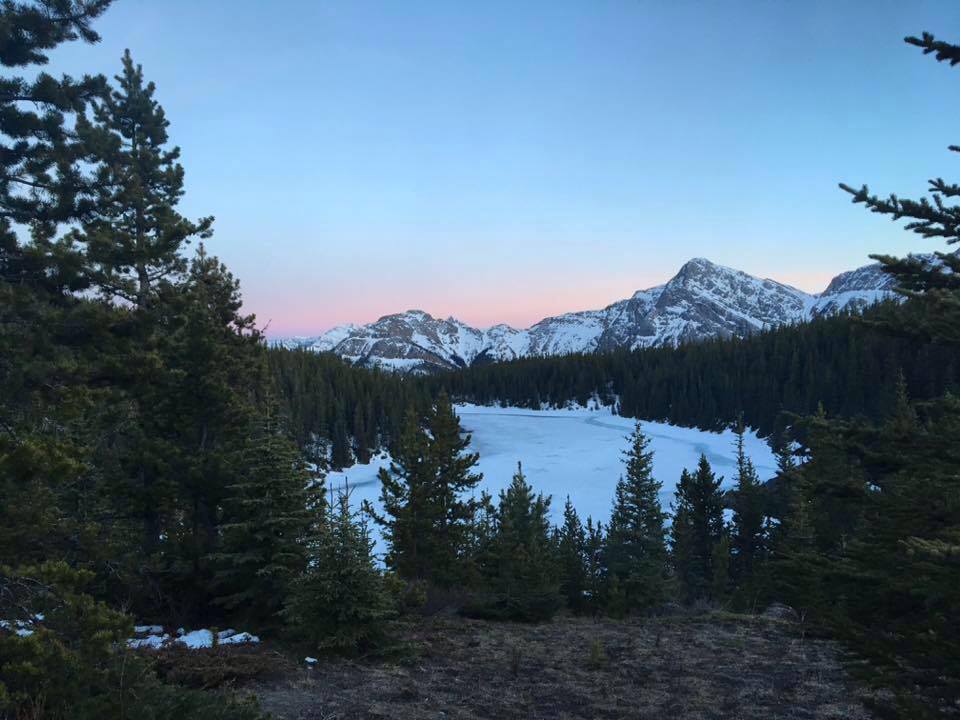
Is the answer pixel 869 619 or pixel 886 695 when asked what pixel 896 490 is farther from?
pixel 886 695

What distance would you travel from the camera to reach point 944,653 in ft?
14.1

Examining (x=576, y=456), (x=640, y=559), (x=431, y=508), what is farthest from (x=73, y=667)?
(x=576, y=456)

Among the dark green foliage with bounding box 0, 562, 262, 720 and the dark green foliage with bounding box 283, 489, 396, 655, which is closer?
the dark green foliage with bounding box 0, 562, 262, 720

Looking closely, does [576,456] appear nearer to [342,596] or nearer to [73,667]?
[342,596]

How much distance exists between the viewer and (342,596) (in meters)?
9.42

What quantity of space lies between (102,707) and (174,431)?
10.8 meters

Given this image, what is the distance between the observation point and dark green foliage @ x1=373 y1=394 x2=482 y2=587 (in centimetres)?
2073

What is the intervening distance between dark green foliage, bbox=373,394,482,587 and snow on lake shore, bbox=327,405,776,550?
18916 millimetres

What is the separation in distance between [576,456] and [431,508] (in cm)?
5410

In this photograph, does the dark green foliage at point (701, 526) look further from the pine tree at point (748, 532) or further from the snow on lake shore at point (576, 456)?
the snow on lake shore at point (576, 456)

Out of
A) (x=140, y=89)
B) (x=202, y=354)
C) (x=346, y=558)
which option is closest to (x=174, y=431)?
(x=202, y=354)

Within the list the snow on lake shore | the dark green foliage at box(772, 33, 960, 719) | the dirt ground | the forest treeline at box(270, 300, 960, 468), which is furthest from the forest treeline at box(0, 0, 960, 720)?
the forest treeline at box(270, 300, 960, 468)

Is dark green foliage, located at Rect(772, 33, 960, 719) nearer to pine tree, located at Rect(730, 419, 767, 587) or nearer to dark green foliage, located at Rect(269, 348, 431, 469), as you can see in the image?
pine tree, located at Rect(730, 419, 767, 587)

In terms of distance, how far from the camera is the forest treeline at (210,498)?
4891 mm
